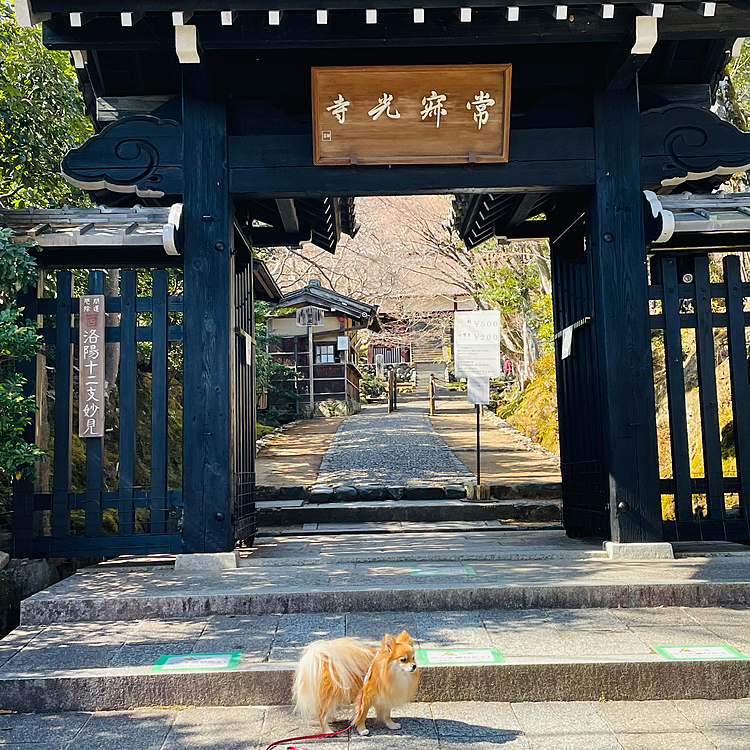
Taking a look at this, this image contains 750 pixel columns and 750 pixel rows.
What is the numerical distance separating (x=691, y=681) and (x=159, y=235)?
5.01m

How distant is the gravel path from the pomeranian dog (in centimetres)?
995

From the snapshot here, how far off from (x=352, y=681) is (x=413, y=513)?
23.6 ft

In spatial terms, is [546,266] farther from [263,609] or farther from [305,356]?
[263,609]

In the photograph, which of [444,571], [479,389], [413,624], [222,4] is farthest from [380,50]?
[479,389]

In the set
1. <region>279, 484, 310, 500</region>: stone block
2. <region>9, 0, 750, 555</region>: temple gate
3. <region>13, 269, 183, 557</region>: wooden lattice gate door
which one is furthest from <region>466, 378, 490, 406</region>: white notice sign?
<region>13, 269, 183, 557</region>: wooden lattice gate door

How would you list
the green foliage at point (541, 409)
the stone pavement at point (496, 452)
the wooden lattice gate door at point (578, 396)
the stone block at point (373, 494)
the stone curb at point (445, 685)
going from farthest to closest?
1. the green foliage at point (541, 409)
2. the stone pavement at point (496, 452)
3. the stone block at point (373, 494)
4. the wooden lattice gate door at point (578, 396)
5. the stone curb at point (445, 685)

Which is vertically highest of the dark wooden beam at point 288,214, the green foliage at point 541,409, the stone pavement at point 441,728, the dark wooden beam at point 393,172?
the dark wooden beam at point 288,214

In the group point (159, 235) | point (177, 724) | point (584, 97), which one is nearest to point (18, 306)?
point (159, 235)

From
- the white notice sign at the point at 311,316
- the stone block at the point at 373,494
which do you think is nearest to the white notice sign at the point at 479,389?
the stone block at the point at 373,494

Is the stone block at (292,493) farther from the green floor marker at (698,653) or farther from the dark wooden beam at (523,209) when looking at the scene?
the green floor marker at (698,653)

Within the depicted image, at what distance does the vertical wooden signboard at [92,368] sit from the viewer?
251 inches

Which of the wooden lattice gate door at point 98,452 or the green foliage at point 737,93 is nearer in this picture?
the wooden lattice gate door at point 98,452

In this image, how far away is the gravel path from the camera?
14518 millimetres

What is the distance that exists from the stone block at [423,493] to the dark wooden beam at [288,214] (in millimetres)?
4819
